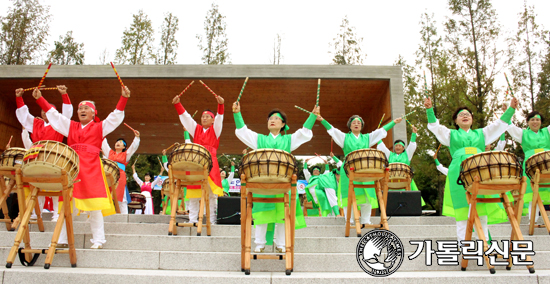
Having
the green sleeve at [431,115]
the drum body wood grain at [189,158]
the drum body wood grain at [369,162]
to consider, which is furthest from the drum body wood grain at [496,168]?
the drum body wood grain at [189,158]

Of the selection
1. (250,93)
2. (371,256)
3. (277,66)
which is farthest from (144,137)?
(371,256)

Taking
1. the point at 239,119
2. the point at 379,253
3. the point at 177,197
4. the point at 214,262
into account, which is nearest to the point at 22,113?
the point at 177,197

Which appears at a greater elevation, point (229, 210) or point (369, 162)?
point (369, 162)

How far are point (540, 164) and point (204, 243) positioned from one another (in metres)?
3.95

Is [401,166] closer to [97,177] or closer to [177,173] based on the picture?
[177,173]

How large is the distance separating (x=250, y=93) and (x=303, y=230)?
5.64 m

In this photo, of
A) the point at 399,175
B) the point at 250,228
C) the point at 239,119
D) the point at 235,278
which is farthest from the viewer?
the point at 399,175

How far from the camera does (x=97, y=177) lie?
368 centimetres

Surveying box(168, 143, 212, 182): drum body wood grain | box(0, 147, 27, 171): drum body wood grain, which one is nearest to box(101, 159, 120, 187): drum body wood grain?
box(0, 147, 27, 171): drum body wood grain

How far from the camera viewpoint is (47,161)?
10.1 ft

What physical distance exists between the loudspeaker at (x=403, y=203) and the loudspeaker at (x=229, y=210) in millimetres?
2270

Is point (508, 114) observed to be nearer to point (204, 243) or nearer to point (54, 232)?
point (204, 243)

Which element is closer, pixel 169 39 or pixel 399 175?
pixel 399 175

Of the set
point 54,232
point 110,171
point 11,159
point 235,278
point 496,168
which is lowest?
point 235,278
